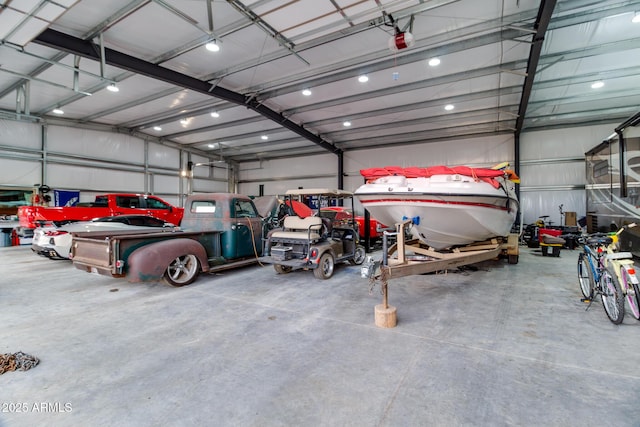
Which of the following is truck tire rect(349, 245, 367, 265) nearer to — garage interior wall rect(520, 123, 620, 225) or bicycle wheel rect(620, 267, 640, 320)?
bicycle wheel rect(620, 267, 640, 320)

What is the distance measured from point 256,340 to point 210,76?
722 cm

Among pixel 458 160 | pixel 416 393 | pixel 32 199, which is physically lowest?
pixel 416 393

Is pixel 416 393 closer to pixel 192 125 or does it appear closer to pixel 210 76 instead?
pixel 210 76

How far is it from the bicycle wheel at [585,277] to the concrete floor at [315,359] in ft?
0.62

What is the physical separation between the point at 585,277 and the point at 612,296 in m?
0.84

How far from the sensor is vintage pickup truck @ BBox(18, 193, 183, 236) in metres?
6.80

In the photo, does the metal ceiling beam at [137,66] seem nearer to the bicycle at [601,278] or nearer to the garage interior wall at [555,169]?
the bicycle at [601,278]

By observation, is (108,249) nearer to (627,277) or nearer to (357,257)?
(357,257)

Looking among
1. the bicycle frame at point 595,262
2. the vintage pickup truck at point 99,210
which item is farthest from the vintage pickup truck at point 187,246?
the bicycle frame at point 595,262

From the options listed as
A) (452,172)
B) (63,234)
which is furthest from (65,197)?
(452,172)

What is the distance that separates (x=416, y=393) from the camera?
1.86 metres

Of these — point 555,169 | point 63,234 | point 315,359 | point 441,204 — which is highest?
point 555,169

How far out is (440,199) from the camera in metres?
3.97

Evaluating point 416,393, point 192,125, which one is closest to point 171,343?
point 416,393
